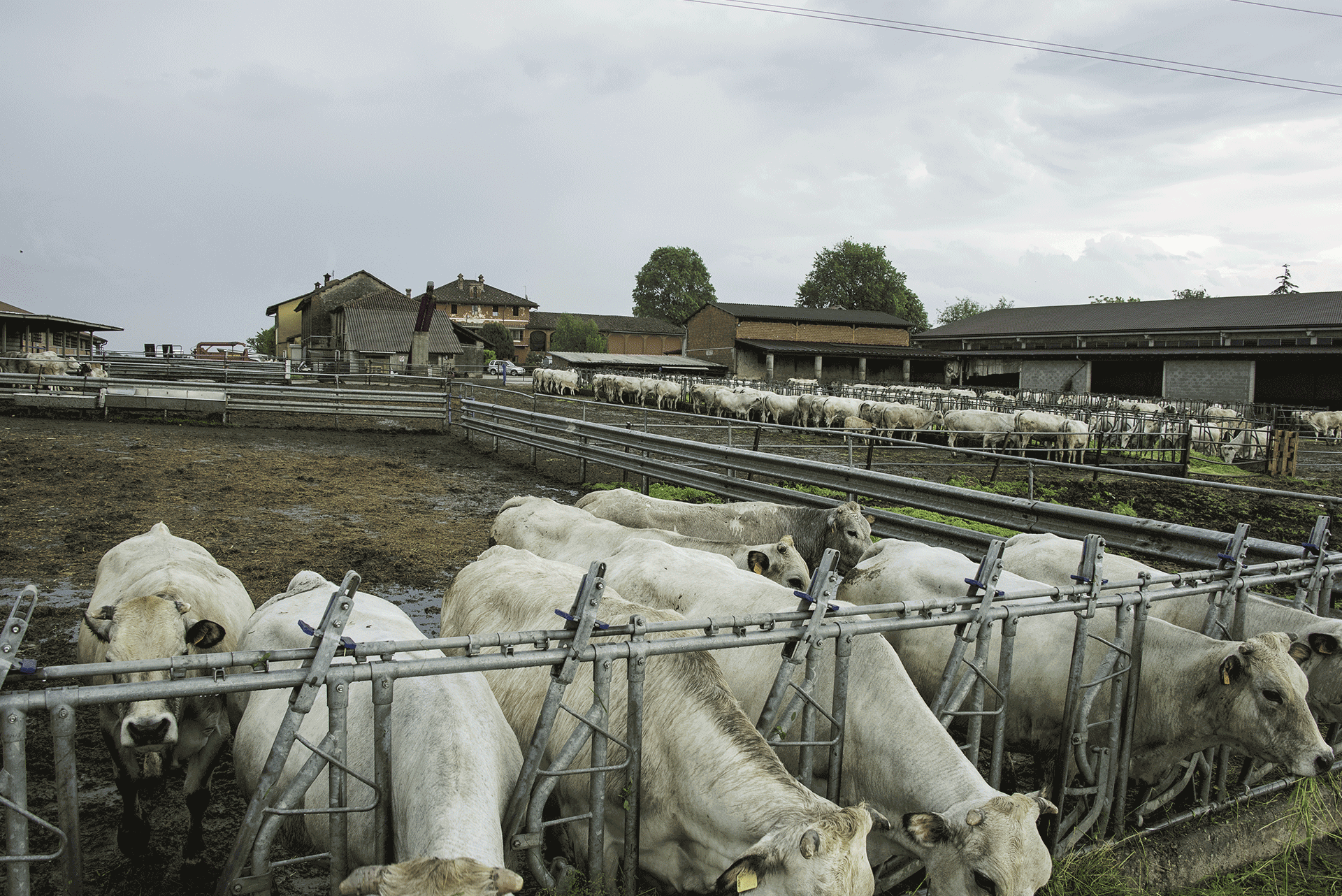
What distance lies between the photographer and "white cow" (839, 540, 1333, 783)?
3.91m

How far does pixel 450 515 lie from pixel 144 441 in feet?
29.4

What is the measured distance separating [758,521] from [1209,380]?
41.2 m

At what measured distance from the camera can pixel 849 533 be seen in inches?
307

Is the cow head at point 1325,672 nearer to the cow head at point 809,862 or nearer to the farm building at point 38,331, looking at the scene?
the cow head at point 809,862

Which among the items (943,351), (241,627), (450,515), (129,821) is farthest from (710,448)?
(943,351)

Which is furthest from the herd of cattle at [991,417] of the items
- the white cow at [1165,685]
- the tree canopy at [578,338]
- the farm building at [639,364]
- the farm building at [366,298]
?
the tree canopy at [578,338]

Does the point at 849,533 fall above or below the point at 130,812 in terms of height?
above

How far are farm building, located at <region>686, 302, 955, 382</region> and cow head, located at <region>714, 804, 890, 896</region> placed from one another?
54.6m

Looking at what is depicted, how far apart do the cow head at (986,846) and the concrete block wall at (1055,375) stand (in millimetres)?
48354

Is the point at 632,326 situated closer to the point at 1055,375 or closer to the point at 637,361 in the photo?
the point at 637,361

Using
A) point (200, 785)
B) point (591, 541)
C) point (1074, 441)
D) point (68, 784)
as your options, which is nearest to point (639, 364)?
point (1074, 441)

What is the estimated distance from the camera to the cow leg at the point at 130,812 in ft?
12.5

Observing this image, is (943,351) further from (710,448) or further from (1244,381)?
(710,448)

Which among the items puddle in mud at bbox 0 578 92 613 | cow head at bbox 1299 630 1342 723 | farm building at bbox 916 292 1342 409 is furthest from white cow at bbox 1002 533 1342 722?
farm building at bbox 916 292 1342 409
